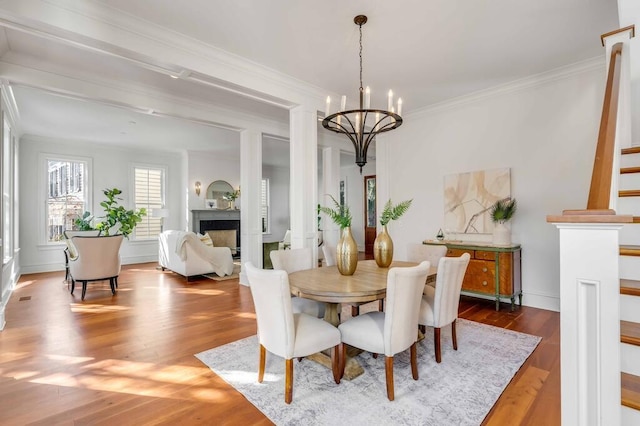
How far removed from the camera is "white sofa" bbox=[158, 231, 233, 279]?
5.72 m

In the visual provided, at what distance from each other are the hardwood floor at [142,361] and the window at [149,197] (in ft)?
11.3

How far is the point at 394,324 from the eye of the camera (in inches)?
80.0

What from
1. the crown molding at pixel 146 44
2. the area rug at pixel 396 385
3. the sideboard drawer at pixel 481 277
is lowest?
the area rug at pixel 396 385

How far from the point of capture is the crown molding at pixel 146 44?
7.86 ft

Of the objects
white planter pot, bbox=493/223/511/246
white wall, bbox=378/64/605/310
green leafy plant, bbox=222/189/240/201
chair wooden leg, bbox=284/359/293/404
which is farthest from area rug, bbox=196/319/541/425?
green leafy plant, bbox=222/189/240/201

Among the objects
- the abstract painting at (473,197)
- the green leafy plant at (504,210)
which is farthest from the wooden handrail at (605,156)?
the abstract painting at (473,197)

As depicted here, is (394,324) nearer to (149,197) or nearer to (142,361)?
(142,361)

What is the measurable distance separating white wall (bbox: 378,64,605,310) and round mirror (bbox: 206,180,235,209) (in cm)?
594

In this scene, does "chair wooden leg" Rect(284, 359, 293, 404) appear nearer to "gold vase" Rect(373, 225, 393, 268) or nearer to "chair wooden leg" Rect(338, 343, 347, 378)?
"chair wooden leg" Rect(338, 343, 347, 378)

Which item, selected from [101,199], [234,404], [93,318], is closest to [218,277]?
[93,318]

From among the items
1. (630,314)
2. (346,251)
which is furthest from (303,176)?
(630,314)

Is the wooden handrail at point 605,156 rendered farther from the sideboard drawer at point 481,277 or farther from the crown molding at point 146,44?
the crown molding at point 146,44

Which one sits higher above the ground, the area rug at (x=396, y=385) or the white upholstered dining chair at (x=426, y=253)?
the white upholstered dining chair at (x=426, y=253)

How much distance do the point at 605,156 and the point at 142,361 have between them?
3.34 m
